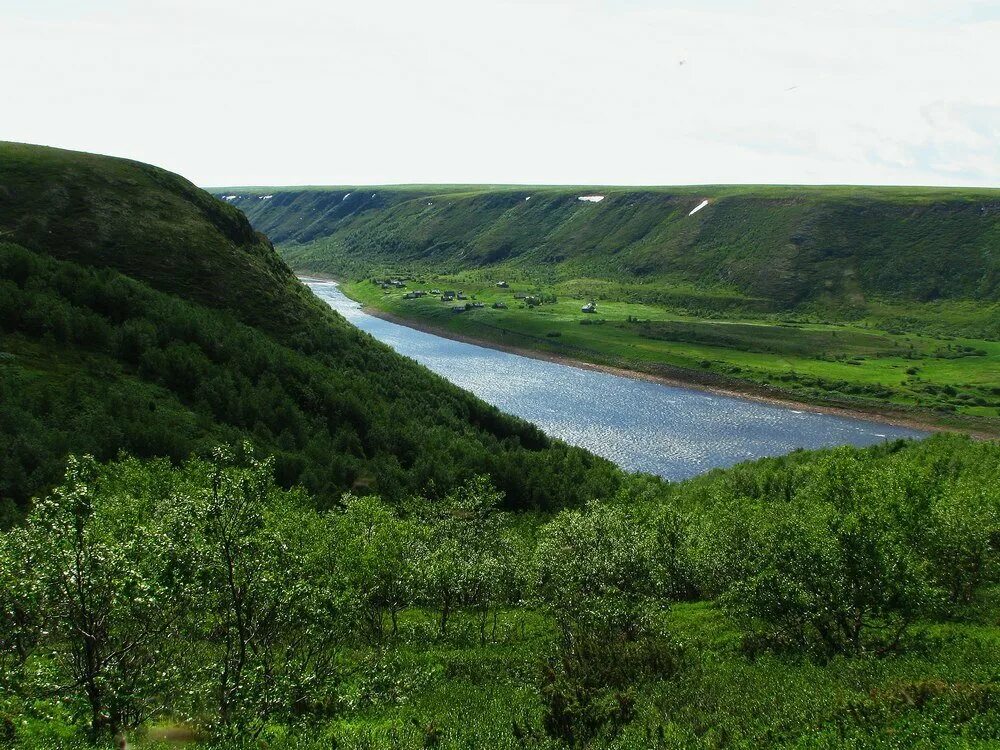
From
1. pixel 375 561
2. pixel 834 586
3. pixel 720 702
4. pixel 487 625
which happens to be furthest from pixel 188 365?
pixel 834 586

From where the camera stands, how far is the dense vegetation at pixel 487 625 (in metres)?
20.5

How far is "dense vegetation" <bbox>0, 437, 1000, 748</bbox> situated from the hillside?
1950cm

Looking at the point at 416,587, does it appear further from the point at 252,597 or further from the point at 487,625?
the point at 252,597

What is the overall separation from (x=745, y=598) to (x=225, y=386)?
6896 centimetres

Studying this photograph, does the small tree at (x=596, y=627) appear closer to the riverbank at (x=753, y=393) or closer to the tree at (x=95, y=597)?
the tree at (x=95, y=597)

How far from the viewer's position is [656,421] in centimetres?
13800

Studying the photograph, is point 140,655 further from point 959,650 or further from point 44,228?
point 44,228

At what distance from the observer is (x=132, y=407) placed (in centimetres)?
7256

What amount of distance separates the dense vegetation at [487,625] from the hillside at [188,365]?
19500mm

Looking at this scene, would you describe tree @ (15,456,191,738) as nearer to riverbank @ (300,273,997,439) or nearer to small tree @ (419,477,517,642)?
small tree @ (419,477,517,642)

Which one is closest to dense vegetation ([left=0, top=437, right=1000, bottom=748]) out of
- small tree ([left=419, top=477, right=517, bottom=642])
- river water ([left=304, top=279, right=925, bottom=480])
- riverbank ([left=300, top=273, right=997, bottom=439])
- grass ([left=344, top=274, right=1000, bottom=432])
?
small tree ([left=419, top=477, right=517, bottom=642])

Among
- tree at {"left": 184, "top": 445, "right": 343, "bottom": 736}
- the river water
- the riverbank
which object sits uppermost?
tree at {"left": 184, "top": 445, "right": 343, "bottom": 736}

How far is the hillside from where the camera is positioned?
69.9 m

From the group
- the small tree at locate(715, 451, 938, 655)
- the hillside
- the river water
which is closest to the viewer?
the small tree at locate(715, 451, 938, 655)
